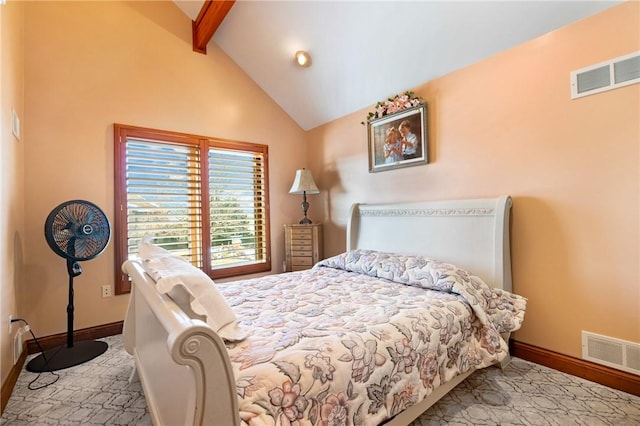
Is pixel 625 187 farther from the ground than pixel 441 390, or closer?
farther from the ground

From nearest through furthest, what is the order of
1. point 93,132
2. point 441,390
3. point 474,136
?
1. point 441,390
2. point 474,136
3. point 93,132

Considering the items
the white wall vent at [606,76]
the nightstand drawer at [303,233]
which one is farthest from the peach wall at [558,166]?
the nightstand drawer at [303,233]

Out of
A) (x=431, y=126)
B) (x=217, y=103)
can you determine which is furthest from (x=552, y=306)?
(x=217, y=103)

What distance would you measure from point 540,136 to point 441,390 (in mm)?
1775

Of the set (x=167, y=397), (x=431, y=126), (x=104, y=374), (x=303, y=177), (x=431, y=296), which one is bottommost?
(x=104, y=374)

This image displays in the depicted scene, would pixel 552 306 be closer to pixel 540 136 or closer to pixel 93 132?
pixel 540 136

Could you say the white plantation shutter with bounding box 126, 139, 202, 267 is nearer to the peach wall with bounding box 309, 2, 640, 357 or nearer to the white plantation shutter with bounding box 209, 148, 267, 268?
the white plantation shutter with bounding box 209, 148, 267, 268

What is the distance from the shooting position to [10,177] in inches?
77.2

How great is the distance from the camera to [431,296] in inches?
70.4

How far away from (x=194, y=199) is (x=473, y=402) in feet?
9.62

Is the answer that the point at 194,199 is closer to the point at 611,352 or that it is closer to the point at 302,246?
the point at 302,246

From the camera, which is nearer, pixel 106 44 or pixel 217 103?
pixel 106 44

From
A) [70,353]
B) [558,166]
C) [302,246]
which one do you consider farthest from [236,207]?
[558,166]

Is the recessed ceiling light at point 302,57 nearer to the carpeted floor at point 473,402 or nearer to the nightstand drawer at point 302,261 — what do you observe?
the nightstand drawer at point 302,261
